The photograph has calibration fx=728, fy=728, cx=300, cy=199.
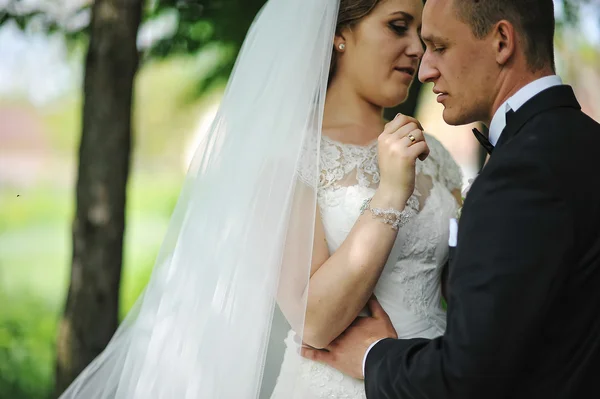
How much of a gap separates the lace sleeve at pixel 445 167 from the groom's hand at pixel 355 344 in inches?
32.2

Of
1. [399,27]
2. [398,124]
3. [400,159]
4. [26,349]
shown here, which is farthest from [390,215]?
[26,349]

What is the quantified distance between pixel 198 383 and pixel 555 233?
4.73 ft

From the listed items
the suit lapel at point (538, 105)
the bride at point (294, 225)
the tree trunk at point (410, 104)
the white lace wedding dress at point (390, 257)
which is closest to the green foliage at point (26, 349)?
the tree trunk at point (410, 104)

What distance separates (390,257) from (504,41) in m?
1.05

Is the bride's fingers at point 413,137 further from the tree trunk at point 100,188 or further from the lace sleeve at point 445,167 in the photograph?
the tree trunk at point 100,188

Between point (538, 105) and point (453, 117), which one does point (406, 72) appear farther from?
point (538, 105)

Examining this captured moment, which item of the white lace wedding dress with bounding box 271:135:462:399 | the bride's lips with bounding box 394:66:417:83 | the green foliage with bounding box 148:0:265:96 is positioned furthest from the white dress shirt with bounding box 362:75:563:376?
the green foliage with bounding box 148:0:265:96

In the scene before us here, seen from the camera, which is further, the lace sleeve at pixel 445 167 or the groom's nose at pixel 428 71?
the lace sleeve at pixel 445 167

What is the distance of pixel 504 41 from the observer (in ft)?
6.72

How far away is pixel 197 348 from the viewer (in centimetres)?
266

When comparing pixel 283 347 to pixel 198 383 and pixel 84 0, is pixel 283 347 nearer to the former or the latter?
pixel 198 383

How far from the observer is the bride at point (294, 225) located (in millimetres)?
2516

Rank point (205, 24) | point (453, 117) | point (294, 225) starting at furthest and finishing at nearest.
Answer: point (205, 24), point (294, 225), point (453, 117)

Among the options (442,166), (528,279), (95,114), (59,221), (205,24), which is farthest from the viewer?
(59,221)
